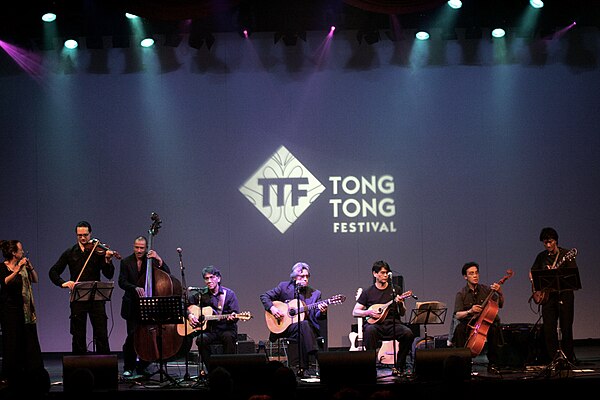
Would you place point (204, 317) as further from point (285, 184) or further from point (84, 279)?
point (285, 184)

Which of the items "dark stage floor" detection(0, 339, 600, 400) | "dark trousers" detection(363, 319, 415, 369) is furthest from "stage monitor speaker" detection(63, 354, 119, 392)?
"dark trousers" detection(363, 319, 415, 369)

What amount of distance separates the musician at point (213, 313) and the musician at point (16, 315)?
1.65 meters

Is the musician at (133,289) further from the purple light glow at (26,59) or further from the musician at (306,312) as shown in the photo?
the purple light glow at (26,59)

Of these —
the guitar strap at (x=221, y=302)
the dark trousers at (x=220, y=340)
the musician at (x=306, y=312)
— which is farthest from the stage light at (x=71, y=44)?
the dark trousers at (x=220, y=340)

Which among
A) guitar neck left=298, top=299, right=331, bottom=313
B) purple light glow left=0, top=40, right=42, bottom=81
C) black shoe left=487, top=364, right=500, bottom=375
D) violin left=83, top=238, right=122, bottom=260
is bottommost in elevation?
black shoe left=487, top=364, right=500, bottom=375

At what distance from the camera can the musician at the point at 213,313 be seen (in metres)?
8.94

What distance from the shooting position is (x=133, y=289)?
28.9 ft

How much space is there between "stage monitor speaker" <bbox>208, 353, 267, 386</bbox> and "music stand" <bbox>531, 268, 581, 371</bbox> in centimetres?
293

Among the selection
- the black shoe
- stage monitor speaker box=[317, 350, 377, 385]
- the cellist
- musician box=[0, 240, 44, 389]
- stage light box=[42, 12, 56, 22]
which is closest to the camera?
stage monitor speaker box=[317, 350, 377, 385]

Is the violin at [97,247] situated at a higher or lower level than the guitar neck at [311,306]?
higher

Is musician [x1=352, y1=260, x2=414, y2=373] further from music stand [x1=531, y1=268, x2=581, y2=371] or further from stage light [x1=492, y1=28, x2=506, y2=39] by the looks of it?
stage light [x1=492, y1=28, x2=506, y2=39]

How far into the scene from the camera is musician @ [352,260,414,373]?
30.0 feet

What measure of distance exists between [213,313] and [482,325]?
2879 millimetres

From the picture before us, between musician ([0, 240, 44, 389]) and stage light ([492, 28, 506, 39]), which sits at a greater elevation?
stage light ([492, 28, 506, 39])
